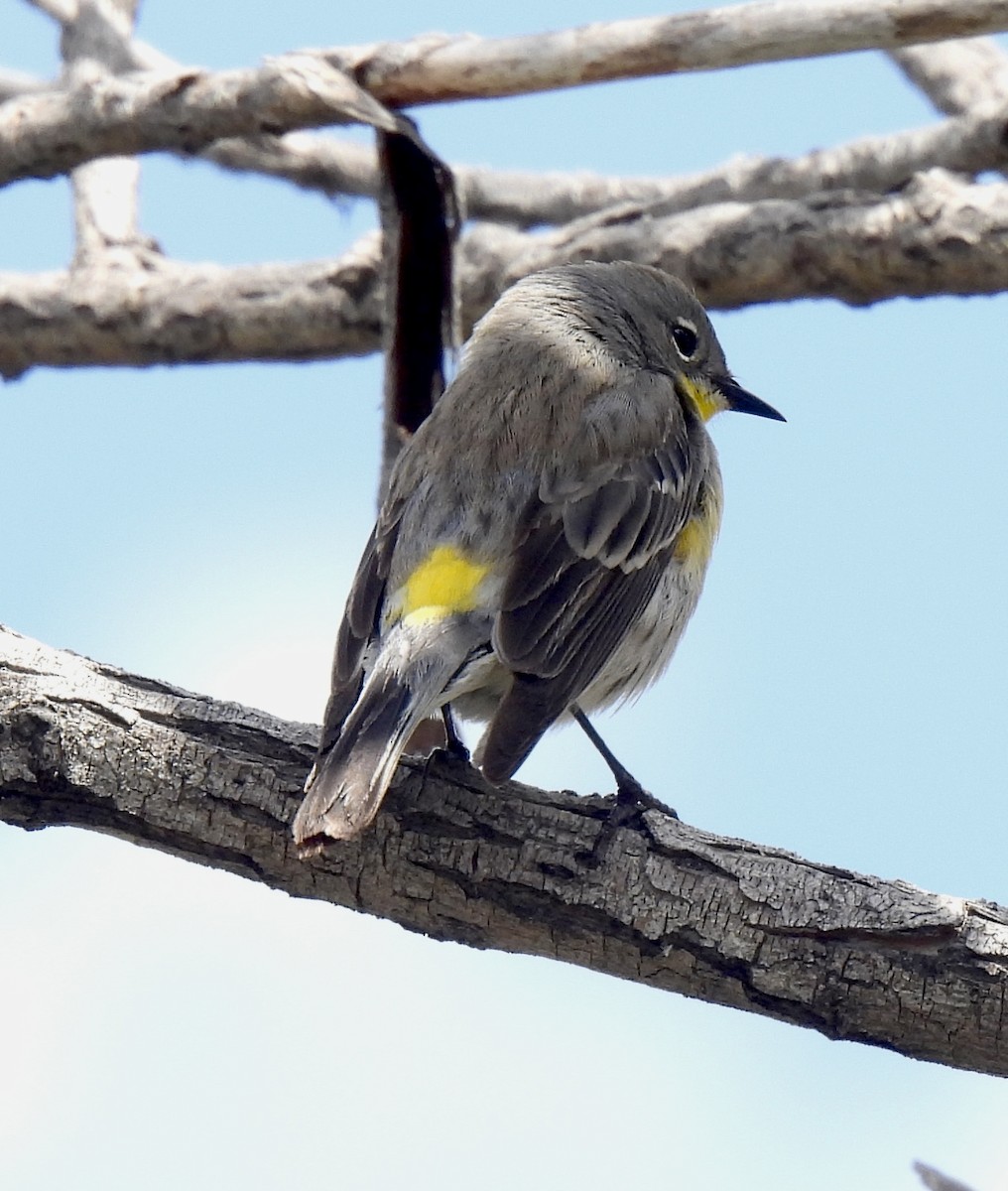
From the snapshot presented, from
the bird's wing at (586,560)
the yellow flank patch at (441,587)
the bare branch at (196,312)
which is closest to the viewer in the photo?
the bird's wing at (586,560)

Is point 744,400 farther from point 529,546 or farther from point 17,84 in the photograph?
point 17,84

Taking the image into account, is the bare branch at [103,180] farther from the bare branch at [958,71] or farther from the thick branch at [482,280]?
the bare branch at [958,71]

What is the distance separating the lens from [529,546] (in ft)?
16.3

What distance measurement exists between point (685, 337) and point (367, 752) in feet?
9.04

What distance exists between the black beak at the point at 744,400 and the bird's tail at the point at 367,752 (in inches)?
90.8

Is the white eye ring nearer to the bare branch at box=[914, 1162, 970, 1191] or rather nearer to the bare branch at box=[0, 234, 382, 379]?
the bare branch at box=[0, 234, 382, 379]

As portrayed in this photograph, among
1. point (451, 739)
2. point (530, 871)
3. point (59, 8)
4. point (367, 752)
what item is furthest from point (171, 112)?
point (530, 871)

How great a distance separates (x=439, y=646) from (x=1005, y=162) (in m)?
3.85

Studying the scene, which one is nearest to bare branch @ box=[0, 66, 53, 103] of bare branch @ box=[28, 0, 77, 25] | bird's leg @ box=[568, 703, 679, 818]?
bare branch @ box=[28, 0, 77, 25]

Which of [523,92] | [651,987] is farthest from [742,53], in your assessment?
[651,987]

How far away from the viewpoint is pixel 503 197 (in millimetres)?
8414

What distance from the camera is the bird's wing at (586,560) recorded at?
4.57 meters


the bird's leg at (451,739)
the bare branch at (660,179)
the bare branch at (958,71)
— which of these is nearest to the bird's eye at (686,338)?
the bare branch at (660,179)

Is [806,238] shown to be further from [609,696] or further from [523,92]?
[609,696]
